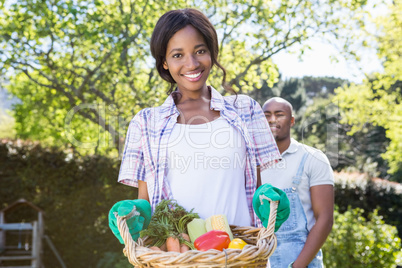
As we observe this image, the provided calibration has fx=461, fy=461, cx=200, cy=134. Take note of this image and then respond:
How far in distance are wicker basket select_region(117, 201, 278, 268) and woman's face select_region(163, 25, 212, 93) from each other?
25.5 inches

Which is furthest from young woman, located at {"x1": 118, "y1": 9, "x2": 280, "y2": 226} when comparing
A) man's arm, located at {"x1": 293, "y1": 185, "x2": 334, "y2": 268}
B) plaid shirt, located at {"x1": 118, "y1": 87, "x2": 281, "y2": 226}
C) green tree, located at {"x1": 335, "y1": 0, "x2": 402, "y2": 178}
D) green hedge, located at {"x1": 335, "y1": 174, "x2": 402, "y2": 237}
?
green hedge, located at {"x1": 335, "y1": 174, "x2": 402, "y2": 237}

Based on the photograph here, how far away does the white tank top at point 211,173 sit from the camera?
173 cm

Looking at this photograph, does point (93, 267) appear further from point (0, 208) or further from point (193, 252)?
point (193, 252)

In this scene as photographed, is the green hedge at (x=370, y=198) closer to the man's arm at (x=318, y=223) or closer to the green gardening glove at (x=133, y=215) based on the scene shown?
the man's arm at (x=318, y=223)

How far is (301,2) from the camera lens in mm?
6742

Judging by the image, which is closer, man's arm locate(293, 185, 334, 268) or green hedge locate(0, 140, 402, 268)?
man's arm locate(293, 185, 334, 268)

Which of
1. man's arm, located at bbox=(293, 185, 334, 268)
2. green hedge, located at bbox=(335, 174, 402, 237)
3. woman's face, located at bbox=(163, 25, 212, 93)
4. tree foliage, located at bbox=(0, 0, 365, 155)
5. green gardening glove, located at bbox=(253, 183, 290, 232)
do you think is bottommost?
green hedge, located at bbox=(335, 174, 402, 237)

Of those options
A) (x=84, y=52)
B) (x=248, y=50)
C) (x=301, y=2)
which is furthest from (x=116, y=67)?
(x=301, y=2)

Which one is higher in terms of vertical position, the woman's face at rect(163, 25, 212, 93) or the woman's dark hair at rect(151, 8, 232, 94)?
the woman's dark hair at rect(151, 8, 232, 94)

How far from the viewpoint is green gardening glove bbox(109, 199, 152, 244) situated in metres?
1.43

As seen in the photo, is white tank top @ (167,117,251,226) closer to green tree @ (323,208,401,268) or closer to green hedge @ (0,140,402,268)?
green tree @ (323,208,401,268)

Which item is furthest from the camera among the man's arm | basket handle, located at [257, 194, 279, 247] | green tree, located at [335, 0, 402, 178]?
green tree, located at [335, 0, 402, 178]

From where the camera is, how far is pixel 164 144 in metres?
1.81

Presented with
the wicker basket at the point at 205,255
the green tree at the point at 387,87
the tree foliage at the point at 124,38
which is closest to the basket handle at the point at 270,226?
the wicker basket at the point at 205,255
